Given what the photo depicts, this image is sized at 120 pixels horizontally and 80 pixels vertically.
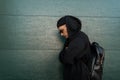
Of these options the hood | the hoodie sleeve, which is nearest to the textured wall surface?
the hood

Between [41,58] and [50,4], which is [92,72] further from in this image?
[50,4]

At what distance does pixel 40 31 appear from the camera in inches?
174

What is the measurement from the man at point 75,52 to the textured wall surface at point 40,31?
0.56 metres

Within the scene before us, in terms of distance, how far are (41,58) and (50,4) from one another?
781 millimetres

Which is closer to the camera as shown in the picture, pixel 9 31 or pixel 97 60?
pixel 97 60

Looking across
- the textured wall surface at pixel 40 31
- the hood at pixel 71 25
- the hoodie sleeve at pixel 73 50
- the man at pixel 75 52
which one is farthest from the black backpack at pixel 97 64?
the textured wall surface at pixel 40 31

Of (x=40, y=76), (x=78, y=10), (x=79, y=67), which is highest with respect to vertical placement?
(x=78, y=10)

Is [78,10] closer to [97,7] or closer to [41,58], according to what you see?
[97,7]

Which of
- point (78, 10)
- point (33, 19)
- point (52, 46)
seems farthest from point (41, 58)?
point (78, 10)

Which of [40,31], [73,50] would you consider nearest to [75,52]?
[73,50]

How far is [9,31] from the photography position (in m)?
4.37

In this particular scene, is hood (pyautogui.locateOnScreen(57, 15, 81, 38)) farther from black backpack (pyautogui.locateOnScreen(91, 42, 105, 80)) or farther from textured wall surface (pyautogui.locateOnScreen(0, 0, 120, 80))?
textured wall surface (pyautogui.locateOnScreen(0, 0, 120, 80))

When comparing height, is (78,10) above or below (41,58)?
above

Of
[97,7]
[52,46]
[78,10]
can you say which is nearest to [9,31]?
[52,46]
